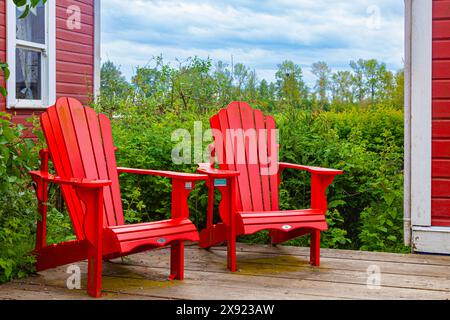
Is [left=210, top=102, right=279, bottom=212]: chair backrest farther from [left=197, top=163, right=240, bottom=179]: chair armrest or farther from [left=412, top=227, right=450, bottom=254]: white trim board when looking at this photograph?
[left=412, top=227, right=450, bottom=254]: white trim board

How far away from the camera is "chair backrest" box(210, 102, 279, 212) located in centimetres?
400

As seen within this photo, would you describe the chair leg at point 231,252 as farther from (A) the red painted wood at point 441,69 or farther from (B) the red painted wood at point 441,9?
(B) the red painted wood at point 441,9

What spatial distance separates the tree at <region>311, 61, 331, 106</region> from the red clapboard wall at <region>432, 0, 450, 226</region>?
4290mm

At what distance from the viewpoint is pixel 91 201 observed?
10.1 feet

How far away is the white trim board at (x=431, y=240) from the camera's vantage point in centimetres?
426

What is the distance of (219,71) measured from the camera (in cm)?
775

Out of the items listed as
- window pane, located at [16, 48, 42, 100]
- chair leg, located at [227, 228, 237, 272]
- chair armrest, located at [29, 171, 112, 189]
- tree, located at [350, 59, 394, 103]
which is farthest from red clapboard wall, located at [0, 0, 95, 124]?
tree, located at [350, 59, 394, 103]

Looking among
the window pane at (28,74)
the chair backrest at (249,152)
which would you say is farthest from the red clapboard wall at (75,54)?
the chair backrest at (249,152)

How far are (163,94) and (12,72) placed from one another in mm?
1916

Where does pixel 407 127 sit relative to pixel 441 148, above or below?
above

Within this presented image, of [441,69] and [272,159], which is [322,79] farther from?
[272,159]

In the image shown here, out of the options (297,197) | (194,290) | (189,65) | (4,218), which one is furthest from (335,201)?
(189,65)

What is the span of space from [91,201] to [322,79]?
20.9ft

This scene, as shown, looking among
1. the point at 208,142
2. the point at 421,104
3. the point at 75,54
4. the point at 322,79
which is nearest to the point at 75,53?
the point at 75,54
